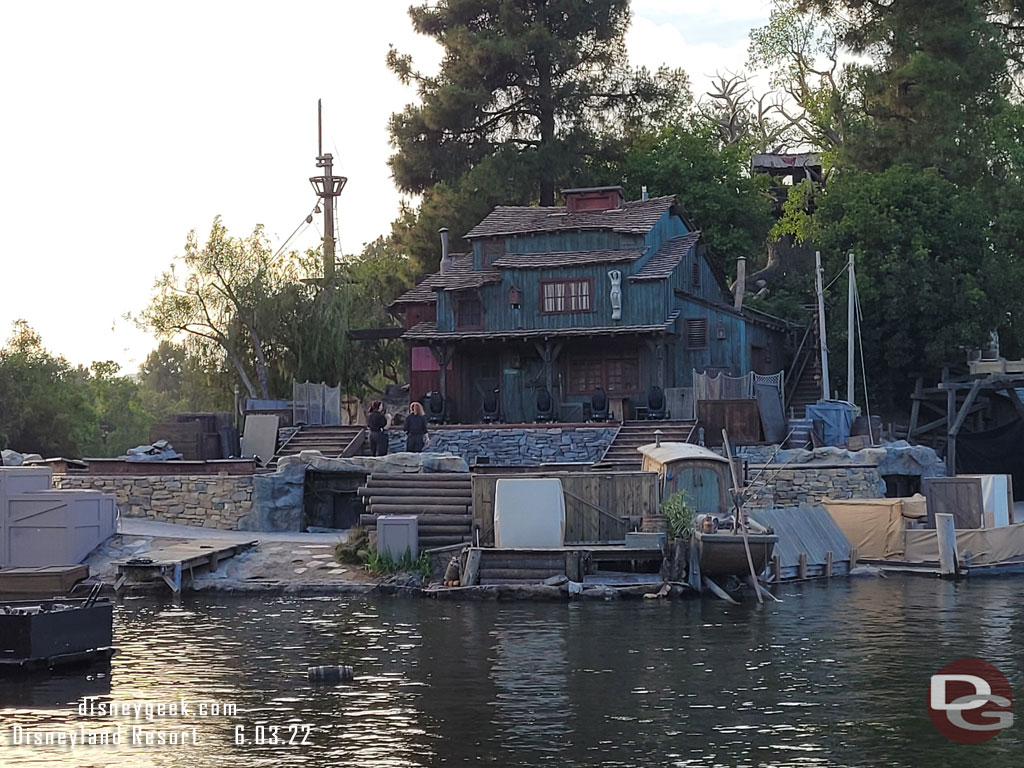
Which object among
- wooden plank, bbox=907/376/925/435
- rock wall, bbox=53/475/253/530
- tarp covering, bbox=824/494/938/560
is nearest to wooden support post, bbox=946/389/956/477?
wooden plank, bbox=907/376/925/435

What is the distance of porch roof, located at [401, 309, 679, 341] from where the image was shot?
4019cm

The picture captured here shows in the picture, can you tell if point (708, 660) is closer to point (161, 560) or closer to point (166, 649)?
point (166, 649)

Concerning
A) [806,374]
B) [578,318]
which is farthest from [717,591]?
[806,374]

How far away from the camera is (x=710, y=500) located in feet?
95.7

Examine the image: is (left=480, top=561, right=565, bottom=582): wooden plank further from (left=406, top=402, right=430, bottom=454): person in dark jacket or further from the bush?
(left=406, top=402, right=430, bottom=454): person in dark jacket

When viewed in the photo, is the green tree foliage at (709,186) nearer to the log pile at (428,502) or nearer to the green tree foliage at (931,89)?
the green tree foliage at (931,89)

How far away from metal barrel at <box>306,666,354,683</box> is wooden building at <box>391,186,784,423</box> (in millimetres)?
23019

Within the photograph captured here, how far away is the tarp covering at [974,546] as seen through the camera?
29.9 m

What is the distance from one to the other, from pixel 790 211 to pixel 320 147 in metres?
23.3

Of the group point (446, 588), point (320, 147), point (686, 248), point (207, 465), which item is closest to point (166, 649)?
point (446, 588)

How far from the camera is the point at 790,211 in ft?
197

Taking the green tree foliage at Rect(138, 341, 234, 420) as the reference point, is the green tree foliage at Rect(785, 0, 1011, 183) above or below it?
above

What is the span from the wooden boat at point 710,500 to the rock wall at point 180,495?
10.2 m

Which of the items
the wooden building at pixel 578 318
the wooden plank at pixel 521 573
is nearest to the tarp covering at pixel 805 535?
the wooden plank at pixel 521 573
